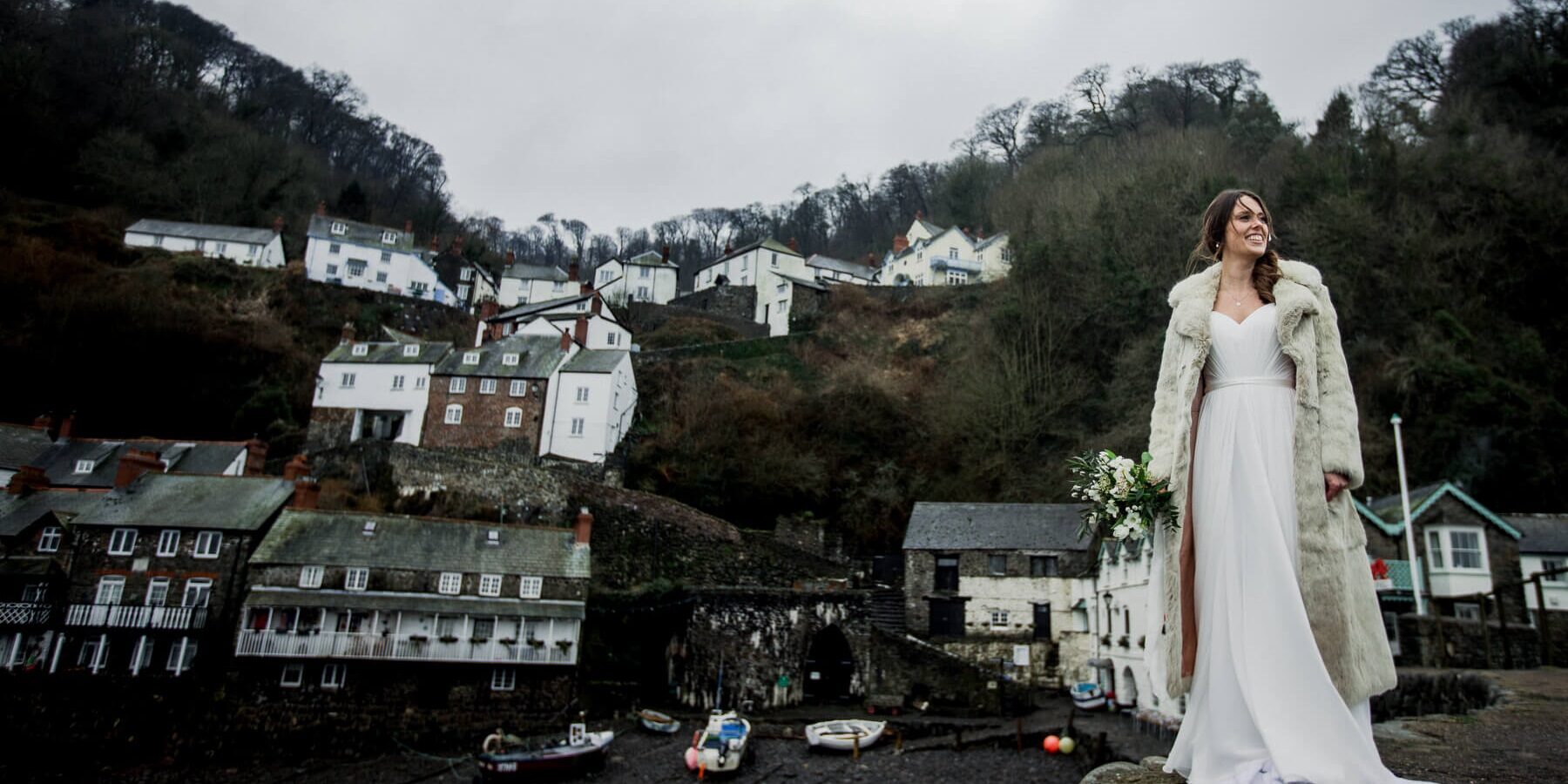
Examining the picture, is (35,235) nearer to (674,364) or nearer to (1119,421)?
(674,364)

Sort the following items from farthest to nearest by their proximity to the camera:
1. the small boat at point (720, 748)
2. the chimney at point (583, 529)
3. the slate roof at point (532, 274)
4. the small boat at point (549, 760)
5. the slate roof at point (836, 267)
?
the slate roof at point (532, 274)
the slate roof at point (836, 267)
the chimney at point (583, 529)
the small boat at point (720, 748)
the small boat at point (549, 760)

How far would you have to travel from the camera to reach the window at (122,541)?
26891 mm

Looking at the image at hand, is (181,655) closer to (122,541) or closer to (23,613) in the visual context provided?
(122,541)

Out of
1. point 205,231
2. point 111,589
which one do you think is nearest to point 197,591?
point 111,589

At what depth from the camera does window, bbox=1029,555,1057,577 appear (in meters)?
30.4

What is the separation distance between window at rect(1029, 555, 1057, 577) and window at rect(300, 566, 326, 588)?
24377 mm

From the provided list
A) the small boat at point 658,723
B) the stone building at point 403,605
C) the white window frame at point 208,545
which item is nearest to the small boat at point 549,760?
the small boat at point 658,723

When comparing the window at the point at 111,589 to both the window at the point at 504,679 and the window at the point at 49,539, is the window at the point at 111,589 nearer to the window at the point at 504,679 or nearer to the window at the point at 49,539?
the window at the point at 49,539

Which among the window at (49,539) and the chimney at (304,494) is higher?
the chimney at (304,494)

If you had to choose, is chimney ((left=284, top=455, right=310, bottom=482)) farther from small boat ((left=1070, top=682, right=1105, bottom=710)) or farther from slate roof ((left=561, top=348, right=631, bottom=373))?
small boat ((left=1070, top=682, right=1105, bottom=710))

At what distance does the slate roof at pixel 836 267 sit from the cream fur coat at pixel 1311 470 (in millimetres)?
58461

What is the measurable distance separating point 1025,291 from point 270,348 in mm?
39260

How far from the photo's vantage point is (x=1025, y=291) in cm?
Result: 3916

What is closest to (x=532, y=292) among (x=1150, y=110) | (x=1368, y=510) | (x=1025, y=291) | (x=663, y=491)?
A: (x=663, y=491)
